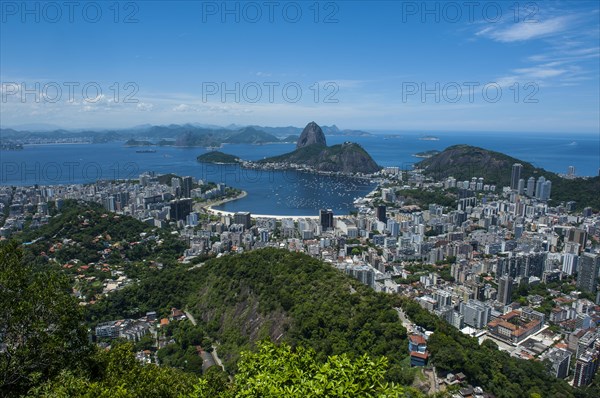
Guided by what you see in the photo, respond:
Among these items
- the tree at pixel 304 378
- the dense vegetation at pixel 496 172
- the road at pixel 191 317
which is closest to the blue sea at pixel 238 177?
the dense vegetation at pixel 496 172

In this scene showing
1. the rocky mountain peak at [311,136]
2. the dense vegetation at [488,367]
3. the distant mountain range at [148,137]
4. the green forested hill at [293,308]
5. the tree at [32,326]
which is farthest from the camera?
the distant mountain range at [148,137]

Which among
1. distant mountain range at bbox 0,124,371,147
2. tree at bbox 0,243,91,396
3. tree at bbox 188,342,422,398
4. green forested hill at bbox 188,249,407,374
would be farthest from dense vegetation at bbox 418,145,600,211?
distant mountain range at bbox 0,124,371,147

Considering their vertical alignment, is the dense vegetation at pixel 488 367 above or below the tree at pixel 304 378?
below

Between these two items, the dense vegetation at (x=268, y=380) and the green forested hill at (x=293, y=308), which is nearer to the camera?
the dense vegetation at (x=268, y=380)

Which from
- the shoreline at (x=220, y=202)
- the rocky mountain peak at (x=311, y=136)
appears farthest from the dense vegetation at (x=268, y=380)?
the rocky mountain peak at (x=311, y=136)

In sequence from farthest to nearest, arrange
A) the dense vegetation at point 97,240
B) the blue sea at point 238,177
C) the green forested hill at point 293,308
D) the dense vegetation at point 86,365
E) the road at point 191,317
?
the blue sea at point 238,177, the dense vegetation at point 97,240, the road at point 191,317, the green forested hill at point 293,308, the dense vegetation at point 86,365

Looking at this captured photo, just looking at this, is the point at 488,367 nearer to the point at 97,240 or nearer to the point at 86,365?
the point at 86,365

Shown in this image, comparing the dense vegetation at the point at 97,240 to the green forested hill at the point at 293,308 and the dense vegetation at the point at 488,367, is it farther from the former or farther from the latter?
the dense vegetation at the point at 488,367

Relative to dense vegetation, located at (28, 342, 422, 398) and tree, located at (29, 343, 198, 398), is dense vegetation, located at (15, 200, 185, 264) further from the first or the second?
dense vegetation, located at (28, 342, 422, 398)

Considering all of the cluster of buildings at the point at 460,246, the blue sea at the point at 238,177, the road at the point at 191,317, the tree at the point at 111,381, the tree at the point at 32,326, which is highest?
the tree at the point at 32,326
